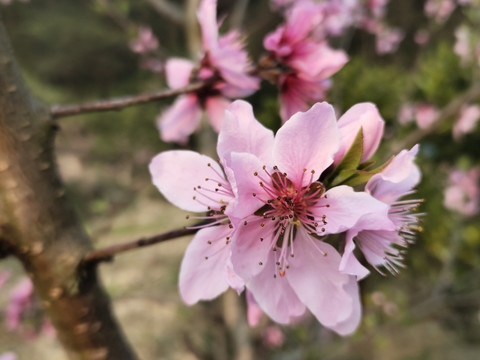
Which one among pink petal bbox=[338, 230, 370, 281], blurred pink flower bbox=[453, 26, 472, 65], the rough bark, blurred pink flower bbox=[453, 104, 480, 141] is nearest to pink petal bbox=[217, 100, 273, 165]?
pink petal bbox=[338, 230, 370, 281]

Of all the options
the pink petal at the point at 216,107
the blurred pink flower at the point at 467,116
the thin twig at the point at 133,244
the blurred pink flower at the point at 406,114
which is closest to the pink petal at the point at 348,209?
the thin twig at the point at 133,244

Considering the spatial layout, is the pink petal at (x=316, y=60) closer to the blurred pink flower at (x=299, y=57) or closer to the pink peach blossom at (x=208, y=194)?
the blurred pink flower at (x=299, y=57)

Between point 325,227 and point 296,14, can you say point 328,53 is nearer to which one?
point 296,14

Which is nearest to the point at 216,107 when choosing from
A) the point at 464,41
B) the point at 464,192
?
the point at 464,41

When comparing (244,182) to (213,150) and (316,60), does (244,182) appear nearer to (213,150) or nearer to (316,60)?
(316,60)

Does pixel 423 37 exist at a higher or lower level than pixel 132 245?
lower

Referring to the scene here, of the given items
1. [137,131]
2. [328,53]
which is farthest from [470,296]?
[137,131]
